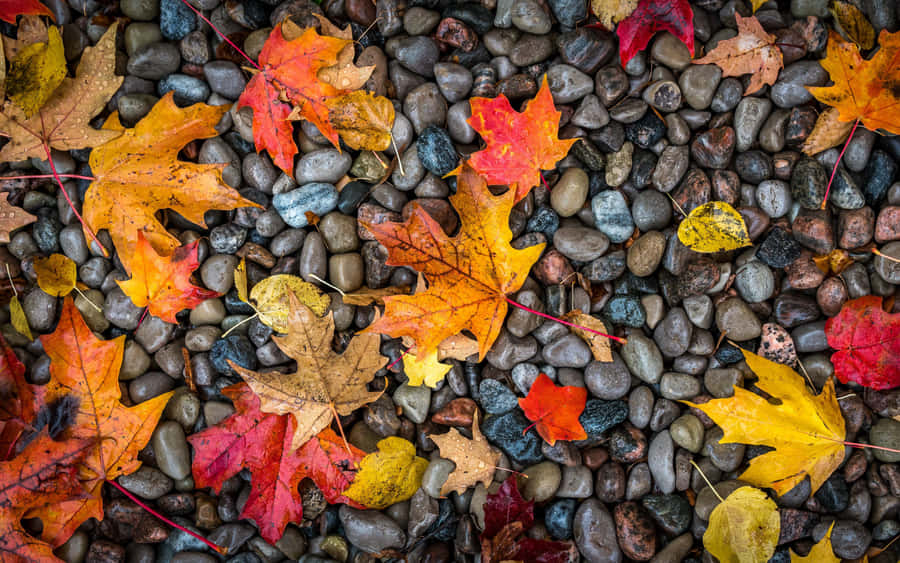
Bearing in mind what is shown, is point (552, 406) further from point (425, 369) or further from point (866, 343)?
point (866, 343)

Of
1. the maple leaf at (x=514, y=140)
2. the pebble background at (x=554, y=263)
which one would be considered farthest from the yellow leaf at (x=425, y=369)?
the maple leaf at (x=514, y=140)

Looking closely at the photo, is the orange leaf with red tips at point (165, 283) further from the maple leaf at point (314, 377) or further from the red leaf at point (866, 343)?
the red leaf at point (866, 343)

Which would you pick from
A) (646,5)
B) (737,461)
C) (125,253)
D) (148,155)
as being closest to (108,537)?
(125,253)

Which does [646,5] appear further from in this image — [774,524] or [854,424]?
[774,524]

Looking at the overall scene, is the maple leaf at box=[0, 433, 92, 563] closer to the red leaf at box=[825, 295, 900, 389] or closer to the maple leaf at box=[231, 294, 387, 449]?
the maple leaf at box=[231, 294, 387, 449]

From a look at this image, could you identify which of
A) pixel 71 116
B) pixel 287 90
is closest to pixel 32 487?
pixel 71 116

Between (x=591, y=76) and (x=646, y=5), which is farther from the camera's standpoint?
→ (x=591, y=76)

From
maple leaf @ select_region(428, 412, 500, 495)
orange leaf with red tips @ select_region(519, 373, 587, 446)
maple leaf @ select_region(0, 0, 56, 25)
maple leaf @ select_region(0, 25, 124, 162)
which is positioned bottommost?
maple leaf @ select_region(428, 412, 500, 495)

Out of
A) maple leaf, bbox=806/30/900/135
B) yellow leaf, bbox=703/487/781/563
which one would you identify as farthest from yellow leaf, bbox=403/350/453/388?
maple leaf, bbox=806/30/900/135
